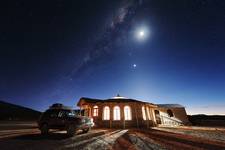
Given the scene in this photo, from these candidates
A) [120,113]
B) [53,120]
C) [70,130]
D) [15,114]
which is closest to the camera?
[70,130]

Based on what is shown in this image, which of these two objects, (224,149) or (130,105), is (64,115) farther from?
(130,105)

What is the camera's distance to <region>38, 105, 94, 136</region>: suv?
948 cm

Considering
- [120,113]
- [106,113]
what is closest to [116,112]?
[120,113]

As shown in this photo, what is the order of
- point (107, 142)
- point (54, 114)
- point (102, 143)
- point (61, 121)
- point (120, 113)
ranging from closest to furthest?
1. point (102, 143)
2. point (107, 142)
3. point (61, 121)
4. point (54, 114)
5. point (120, 113)

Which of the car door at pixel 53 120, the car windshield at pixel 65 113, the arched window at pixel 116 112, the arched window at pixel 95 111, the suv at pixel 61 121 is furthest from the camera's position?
the arched window at pixel 95 111

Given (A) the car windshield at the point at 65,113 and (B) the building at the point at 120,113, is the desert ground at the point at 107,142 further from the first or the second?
(B) the building at the point at 120,113

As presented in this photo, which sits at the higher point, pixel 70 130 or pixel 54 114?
pixel 54 114

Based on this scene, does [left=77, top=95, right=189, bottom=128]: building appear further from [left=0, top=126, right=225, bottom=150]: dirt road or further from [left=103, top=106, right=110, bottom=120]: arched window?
[left=0, top=126, right=225, bottom=150]: dirt road

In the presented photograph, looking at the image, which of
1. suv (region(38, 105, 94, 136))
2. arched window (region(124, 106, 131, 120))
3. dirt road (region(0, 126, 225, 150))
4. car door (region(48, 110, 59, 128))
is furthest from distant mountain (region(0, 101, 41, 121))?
dirt road (region(0, 126, 225, 150))

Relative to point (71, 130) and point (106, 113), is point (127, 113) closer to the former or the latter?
point (106, 113)

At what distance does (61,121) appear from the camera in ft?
31.8

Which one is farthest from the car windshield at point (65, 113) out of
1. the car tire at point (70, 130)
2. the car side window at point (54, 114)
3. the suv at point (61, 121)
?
the car tire at point (70, 130)

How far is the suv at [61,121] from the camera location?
31.1ft

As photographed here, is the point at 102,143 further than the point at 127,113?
No
